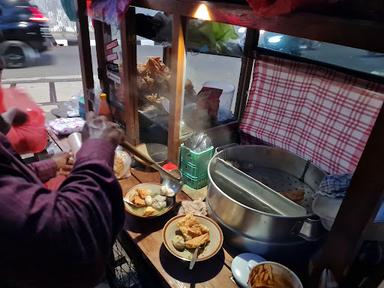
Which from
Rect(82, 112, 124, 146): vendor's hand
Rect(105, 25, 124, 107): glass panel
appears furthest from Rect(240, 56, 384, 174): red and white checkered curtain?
Rect(82, 112, 124, 146): vendor's hand

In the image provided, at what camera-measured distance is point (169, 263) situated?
141cm

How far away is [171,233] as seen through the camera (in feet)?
4.87

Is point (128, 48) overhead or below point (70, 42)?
overhead

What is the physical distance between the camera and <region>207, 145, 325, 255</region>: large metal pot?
1295mm

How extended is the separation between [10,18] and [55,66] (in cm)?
178

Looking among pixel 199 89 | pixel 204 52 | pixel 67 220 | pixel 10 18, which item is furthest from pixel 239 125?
pixel 10 18

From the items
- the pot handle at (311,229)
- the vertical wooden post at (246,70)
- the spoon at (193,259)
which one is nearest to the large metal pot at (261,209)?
the pot handle at (311,229)

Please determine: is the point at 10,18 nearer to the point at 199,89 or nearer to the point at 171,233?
the point at 199,89

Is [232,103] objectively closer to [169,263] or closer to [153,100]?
[153,100]

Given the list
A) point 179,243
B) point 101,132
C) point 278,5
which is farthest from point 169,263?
point 278,5

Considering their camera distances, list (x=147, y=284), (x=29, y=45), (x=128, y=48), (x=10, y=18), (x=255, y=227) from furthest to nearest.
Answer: (x=29, y=45), (x=10, y=18), (x=147, y=284), (x=128, y=48), (x=255, y=227)

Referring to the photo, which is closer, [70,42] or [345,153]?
[345,153]

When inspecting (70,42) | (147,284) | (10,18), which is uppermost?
(10,18)

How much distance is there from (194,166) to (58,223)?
3.91ft
